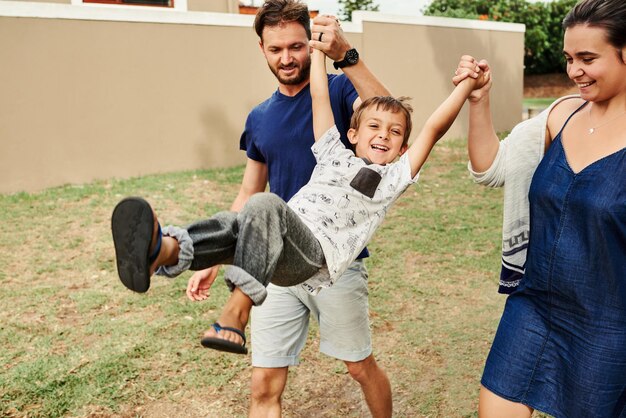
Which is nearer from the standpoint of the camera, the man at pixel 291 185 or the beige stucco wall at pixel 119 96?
the man at pixel 291 185

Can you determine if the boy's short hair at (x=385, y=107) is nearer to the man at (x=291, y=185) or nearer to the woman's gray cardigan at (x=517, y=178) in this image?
the man at (x=291, y=185)

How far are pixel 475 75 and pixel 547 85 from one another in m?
→ 33.1

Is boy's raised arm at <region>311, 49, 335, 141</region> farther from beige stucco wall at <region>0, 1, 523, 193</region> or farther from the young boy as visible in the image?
beige stucco wall at <region>0, 1, 523, 193</region>

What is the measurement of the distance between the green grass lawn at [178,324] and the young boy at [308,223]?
1962 millimetres

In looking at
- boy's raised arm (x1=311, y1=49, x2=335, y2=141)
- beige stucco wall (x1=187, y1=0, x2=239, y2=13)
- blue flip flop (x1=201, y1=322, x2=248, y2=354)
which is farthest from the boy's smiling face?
beige stucco wall (x1=187, y1=0, x2=239, y2=13)

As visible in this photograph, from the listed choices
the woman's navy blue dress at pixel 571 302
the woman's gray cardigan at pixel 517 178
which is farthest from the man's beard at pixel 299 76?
the woman's navy blue dress at pixel 571 302

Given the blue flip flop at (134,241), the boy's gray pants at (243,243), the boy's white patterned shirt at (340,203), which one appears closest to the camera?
the blue flip flop at (134,241)

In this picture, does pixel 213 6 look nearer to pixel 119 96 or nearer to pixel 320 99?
pixel 119 96

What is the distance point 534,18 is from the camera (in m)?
29.1

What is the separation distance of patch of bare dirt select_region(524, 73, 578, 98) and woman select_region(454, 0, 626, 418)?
32531mm

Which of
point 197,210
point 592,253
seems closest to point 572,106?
point 592,253

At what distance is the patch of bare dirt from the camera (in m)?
32.6

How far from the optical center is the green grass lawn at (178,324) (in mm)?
4297

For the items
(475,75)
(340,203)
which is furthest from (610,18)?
(340,203)
